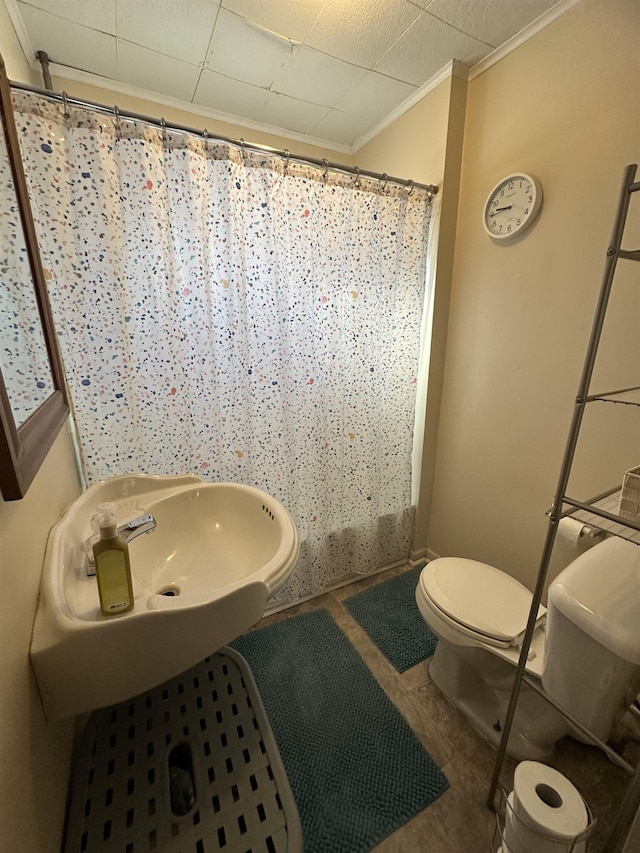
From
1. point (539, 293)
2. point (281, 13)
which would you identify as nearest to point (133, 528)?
point (539, 293)

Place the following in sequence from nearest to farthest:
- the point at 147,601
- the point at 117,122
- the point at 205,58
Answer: the point at 147,601 → the point at 117,122 → the point at 205,58

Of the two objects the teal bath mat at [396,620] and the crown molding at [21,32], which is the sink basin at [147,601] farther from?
the crown molding at [21,32]

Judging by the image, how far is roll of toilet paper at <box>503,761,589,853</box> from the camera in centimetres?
74

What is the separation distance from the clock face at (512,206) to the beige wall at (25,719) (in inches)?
71.5

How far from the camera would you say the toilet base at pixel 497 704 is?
3.65ft

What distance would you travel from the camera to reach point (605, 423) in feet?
4.05

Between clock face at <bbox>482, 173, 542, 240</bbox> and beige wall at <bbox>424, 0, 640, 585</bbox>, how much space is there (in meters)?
0.04

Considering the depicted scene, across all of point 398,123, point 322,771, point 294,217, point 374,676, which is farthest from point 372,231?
point 322,771

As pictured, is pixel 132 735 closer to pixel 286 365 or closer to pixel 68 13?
pixel 286 365

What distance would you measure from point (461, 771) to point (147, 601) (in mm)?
1211

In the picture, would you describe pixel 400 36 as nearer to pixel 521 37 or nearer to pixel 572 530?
pixel 521 37

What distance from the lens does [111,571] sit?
63cm

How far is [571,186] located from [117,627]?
186 centimetres

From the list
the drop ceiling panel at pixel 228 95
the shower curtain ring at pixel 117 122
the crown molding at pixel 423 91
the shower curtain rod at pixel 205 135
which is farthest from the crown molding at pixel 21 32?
the crown molding at pixel 423 91
